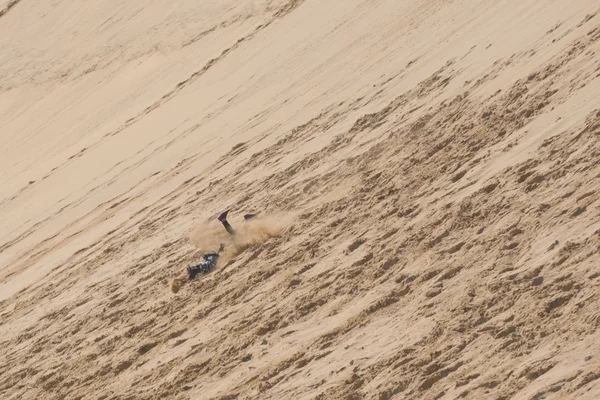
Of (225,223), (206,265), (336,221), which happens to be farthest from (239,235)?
(336,221)

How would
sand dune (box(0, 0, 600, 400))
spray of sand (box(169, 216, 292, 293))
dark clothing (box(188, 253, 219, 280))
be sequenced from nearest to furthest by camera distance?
sand dune (box(0, 0, 600, 400)), dark clothing (box(188, 253, 219, 280)), spray of sand (box(169, 216, 292, 293))

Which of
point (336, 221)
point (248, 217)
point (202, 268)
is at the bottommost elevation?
point (336, 221)

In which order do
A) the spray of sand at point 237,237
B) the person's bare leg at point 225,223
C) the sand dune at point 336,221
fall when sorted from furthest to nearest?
the person's bare leg at point 225,223 → the spray of sand at point 237,237 → the sand dune at point 336,221

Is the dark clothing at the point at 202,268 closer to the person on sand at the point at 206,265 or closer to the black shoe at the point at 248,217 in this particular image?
the person on sand at the point at 206,265

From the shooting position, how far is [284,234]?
10.8m

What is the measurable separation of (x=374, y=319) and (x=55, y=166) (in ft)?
30.3

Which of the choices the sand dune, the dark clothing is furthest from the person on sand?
the sand dune

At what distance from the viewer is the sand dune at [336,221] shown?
815 centimetres

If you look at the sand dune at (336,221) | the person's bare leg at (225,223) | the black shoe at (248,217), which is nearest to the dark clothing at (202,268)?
the sand dune at (336,221)

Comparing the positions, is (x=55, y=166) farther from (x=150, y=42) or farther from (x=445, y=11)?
(x=445, y=11)

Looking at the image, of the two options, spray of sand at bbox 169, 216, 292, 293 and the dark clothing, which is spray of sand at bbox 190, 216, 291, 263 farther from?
the dark clothing

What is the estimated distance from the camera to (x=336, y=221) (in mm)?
10500

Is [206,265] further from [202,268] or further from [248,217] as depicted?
[248,217]

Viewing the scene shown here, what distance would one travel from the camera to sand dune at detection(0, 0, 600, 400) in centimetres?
815
